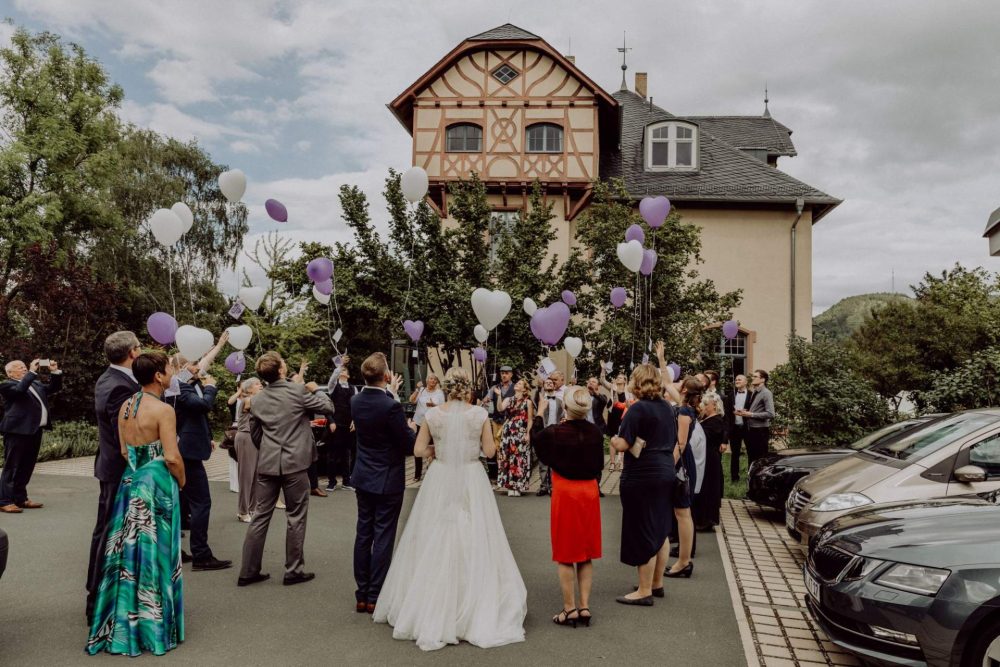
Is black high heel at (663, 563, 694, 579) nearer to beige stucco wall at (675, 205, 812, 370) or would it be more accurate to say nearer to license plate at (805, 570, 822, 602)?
license plate at (805, 570, 822, 602)

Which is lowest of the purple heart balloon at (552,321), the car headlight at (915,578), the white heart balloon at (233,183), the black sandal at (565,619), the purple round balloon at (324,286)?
the black sandal at (565,619)

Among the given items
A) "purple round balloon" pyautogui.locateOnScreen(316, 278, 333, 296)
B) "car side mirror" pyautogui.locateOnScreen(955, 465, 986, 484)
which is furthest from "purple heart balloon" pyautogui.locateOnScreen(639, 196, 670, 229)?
"car side mirror" pyautogui.locateOnScreen(955, 465, 986, 484)

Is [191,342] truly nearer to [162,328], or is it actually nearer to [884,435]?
[162,328]

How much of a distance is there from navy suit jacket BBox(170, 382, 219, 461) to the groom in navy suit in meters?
2.07

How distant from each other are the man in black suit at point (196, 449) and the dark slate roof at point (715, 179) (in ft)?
56.9

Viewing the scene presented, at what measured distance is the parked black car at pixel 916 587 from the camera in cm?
371

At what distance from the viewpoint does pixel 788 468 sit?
9.03 meters

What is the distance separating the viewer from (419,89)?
21531 millimetres

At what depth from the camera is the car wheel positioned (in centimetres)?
367

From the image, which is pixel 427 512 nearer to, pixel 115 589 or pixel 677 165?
pixel 115 589

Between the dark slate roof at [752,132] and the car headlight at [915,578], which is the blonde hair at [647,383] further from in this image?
the dark slate roof at [752,132]

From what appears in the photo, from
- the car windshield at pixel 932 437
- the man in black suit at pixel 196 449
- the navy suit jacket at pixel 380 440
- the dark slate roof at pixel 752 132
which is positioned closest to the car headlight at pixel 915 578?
the car windshield at pixel 932 437

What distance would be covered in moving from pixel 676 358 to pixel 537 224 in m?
4.46

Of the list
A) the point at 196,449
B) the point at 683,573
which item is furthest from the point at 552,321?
the point at 196,449
